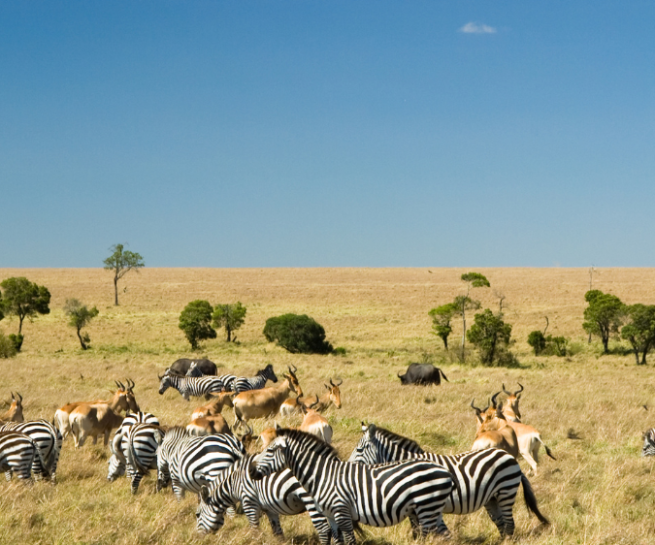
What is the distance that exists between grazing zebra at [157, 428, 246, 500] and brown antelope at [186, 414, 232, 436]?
1.48 metres

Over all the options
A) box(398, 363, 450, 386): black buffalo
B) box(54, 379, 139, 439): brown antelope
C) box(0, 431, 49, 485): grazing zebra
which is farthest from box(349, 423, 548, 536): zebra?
box(398, 363, 450, 386): black buffalo

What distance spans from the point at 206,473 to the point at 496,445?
14.5 ft

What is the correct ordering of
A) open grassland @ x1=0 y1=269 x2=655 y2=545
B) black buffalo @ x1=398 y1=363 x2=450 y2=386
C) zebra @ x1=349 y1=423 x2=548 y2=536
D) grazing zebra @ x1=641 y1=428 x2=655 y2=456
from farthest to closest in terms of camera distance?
black buffalo @ x1=398 y1=363 x2=450 y2=386, grazing zebra @ x1=641 y1=428 x2=655 y2=456, open grassland @ x1=0 y1=269 x2=655 y2=545, zebra @ x1=349 y1=423 x2=548 y2=536

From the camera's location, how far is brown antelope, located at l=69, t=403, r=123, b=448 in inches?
524

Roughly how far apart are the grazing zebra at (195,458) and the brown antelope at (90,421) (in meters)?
4.11

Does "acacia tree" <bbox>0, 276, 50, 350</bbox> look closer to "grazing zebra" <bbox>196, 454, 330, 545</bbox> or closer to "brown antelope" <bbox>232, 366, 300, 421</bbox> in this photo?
"brown antelope" <bbox>232, 366, 300, 421</bbox>

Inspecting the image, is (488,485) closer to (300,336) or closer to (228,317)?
(300,336)

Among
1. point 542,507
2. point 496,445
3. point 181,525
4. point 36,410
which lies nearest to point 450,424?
point 496,445

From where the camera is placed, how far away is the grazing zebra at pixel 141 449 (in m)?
10.3

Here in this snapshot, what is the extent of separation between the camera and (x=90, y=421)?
1341 cm

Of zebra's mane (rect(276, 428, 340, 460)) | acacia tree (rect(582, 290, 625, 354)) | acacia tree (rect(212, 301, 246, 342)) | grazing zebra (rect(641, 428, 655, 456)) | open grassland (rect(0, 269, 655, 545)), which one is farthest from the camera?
acacia tree (rect(212, 301, 246, 342))

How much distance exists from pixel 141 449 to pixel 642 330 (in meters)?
32.2

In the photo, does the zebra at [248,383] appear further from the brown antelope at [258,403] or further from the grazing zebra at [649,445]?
the grazing zebra at [649,445]

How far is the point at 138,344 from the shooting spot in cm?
4684
